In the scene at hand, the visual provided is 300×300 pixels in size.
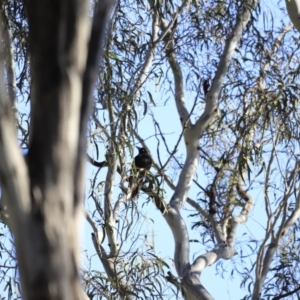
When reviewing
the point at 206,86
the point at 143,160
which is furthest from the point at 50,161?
the point at 206,86

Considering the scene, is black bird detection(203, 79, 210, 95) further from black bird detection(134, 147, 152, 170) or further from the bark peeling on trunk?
the bark peeling on trunk

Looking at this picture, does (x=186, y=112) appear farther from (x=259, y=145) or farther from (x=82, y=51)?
(x=82, y=51)

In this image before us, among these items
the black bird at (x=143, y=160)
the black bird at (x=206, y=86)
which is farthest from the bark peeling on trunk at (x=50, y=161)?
the black bird at (x=206, y=86)

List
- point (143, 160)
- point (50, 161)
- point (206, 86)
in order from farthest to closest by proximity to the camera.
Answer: point (206, 86) < point (143, 160) < point (50, 161)

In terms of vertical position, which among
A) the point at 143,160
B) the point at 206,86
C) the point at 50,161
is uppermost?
the point at 206,86

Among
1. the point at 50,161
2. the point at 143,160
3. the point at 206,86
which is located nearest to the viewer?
the point at 50,161

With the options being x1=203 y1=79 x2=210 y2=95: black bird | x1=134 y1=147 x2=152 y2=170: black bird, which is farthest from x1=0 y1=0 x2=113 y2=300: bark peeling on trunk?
x1=203 y1=79 x2=210 y2=95: black bird

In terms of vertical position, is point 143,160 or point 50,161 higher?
point 143,160

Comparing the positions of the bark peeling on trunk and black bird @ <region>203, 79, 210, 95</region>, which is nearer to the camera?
the bark peeling on trunk

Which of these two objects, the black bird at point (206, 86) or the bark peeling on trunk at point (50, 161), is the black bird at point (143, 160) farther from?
the bark peeling on trunk at point (50, 161)

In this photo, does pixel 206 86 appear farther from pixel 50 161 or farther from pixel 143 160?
pixel 50 161

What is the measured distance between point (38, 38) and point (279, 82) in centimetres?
394

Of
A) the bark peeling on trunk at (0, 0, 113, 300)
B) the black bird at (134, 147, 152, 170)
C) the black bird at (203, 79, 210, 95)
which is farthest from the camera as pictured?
the black bird at (203, 79, 210, 95)

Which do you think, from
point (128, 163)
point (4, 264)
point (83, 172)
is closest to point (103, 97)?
point (128, 163)
